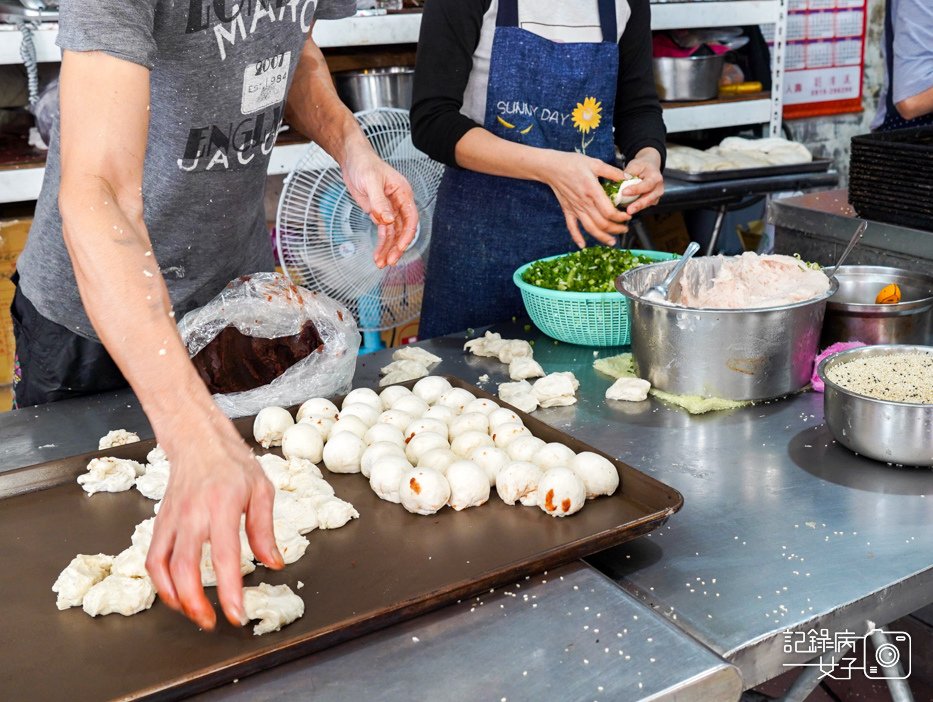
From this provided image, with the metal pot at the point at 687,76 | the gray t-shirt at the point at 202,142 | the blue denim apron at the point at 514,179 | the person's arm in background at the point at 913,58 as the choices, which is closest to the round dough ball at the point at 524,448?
the gray t-shirt at the point at 202,142

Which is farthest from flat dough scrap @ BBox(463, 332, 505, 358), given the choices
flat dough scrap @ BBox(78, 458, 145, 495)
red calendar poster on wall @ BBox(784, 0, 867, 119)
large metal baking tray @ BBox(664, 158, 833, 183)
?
red calendar poster on wall @ BBox(784, 0, 867, 119)

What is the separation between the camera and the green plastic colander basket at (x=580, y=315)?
6.50 ft

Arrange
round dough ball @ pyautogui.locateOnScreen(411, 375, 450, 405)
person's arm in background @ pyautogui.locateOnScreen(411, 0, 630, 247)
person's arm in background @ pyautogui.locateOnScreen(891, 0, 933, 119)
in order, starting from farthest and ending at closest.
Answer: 1. person's arm in background @ pyautogui.locateOnScreen(891, 0, 933, 119)
2. person's arm in background @ pyautogui.locateOnScreen(411, 0, 630, 247)
3. round dough ball @ pyautogui.locateOnScreen(411, 375, 450, 405)

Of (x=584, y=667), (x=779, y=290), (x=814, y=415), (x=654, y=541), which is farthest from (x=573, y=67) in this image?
(x=584, y=667)

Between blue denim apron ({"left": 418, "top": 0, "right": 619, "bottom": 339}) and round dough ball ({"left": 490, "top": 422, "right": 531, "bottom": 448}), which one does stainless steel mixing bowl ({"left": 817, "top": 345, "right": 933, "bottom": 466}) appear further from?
blue denim apron ({"left": 418, "top": 0, "right": 619, "bottom": 339})

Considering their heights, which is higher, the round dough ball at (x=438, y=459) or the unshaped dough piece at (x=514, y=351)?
the round dough ball at (x=438, y=459)

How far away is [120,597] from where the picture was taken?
112 centimetres

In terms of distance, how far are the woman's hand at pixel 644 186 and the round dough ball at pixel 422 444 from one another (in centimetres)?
78

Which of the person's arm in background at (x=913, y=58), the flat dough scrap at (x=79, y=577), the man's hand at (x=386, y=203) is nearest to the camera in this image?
the flat dough scrap at (x=79, y=577)

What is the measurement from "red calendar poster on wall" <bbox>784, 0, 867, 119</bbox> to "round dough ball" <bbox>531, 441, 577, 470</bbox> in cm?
440

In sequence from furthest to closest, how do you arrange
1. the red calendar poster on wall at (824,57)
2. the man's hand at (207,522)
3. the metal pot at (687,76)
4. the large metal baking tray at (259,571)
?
1. the red calendar poster on wall at (824,57)
2. the metal pot at (687,76)
3. the large metal baking tray at (259,571)
4. the man's hand at (207,522)

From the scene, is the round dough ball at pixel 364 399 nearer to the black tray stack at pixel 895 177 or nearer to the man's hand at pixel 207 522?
the man's hand at pixel 207 522

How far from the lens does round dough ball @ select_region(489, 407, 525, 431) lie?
1540 mm

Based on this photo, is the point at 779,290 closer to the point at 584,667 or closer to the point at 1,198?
the point at 584,667
